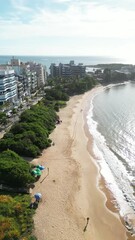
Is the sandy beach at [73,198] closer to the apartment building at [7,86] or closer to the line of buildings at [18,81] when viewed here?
the apartment building at [7,86]

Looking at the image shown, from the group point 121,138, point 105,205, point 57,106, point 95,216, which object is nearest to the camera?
point 95,216

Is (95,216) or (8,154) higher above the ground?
(8,154)

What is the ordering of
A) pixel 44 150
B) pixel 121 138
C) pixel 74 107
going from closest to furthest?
pixel 44 150 → pixel 121 138 → pixel 74 107

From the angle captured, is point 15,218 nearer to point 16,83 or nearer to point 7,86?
point 7,86

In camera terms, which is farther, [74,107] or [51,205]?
[74,107]

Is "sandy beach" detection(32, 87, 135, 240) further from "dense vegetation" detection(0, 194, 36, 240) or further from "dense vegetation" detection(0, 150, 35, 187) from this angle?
"dense vegetation" detection(0, 150, 35, 187)

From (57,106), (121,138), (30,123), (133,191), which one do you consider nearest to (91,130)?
(121,138)

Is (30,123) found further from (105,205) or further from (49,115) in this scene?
(105,205)

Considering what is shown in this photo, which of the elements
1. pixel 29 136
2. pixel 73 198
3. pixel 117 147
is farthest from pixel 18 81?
pixel 73 198
